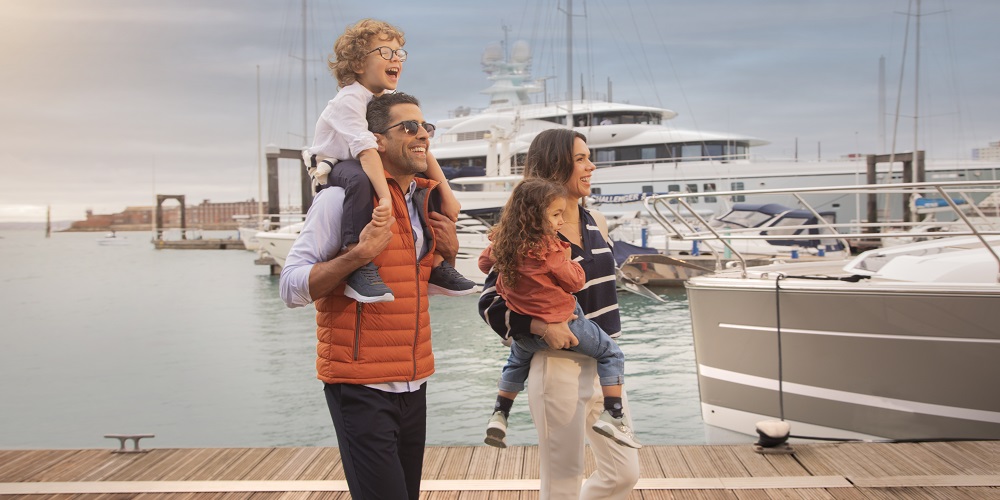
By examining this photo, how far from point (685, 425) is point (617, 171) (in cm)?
3182

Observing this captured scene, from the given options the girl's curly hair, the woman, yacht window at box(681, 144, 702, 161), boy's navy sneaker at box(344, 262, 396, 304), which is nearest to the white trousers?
the woman

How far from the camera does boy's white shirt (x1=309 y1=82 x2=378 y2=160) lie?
2.17m

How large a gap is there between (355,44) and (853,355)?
4.17 metres

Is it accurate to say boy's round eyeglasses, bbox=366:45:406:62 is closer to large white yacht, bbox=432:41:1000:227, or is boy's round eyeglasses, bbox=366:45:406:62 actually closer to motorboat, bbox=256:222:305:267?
large white yacht, bbox=432:41:1000:227

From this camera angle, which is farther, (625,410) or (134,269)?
(134,269)

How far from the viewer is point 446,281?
7.80ft

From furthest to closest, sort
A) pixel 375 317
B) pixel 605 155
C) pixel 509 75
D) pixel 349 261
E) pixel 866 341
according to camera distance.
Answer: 1. pixel 509 75
2. pixel 605 155
3. pixel 866 341
4. pixel 375 317
5. pixel 349 261

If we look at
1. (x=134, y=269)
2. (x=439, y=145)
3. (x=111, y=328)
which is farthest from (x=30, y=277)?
(x=111, y=328)

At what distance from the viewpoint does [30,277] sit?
51.3m

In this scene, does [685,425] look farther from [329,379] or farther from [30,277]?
[30,277]

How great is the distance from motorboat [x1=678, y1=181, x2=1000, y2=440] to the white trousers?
8.65 ft

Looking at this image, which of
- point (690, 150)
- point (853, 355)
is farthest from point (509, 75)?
point (853, 355)

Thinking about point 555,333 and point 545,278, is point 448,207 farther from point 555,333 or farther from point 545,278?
point 555,333

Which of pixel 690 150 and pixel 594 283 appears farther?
pixel 690 150
